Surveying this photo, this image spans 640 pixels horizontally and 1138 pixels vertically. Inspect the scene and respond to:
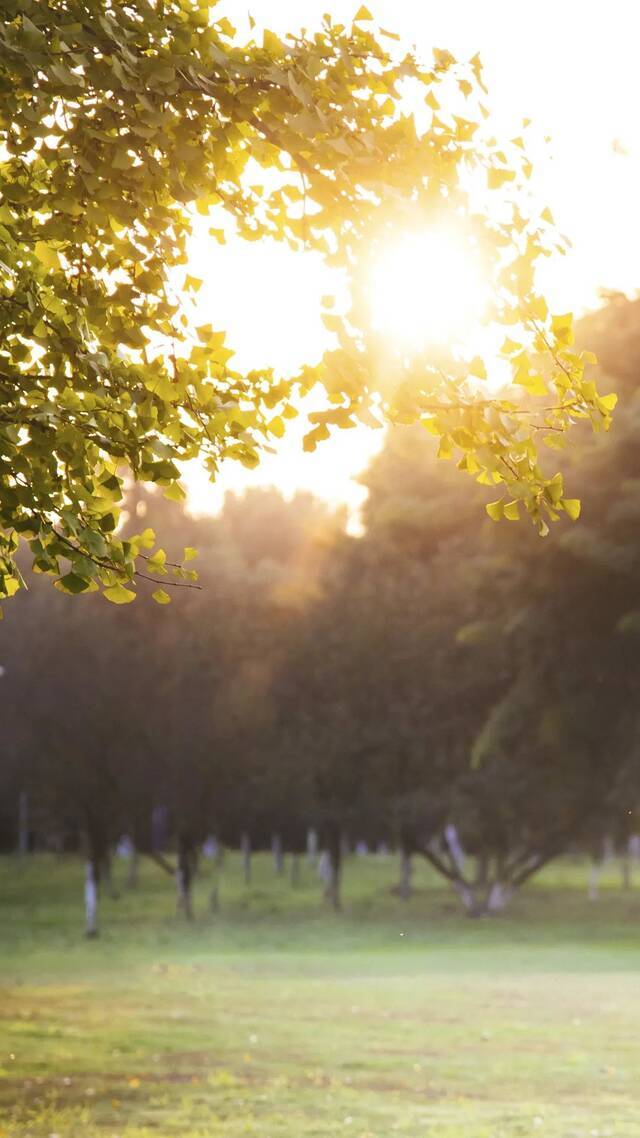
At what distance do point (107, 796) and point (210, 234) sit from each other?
35.5 metres

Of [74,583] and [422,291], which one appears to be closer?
[74,583]

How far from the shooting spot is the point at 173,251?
675 centimetres

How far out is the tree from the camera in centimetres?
557

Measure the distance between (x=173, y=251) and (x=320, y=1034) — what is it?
12296 millimetres

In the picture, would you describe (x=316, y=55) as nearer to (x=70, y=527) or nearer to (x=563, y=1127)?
(x=70, y=527)

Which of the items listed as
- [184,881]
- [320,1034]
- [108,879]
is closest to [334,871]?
[184,881]

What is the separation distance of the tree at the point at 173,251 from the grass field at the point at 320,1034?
6046 mm

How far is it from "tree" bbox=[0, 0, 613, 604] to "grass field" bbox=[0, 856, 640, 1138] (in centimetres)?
605

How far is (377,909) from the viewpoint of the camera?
47844mm

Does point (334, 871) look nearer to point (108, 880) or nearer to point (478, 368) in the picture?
point (108, 880)

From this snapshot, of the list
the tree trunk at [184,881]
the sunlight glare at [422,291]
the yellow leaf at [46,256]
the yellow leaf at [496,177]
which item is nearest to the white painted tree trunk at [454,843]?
the tree trunk at [184,881]

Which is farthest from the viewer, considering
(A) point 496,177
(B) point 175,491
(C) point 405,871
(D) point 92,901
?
(C) point 405,871

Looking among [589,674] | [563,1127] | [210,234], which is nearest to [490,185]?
[210,234]

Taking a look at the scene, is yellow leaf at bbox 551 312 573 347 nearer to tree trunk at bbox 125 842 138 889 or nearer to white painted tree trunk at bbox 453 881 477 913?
white painted tree trunk at bbox 453 881 477 913
